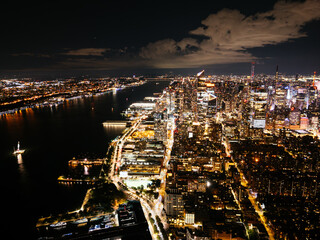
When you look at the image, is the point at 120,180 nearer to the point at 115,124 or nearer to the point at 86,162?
the point at 86,162

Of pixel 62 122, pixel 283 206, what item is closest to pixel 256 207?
pixel 283 206

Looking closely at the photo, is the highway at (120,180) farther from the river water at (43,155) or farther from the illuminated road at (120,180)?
the river water at (43,155)

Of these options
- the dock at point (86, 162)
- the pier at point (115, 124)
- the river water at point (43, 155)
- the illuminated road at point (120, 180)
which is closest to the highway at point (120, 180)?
the illuminated road at point (120, 180)

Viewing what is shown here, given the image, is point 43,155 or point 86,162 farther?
point 43,155

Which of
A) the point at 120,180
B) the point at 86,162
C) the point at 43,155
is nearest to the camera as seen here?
the point at 120,180

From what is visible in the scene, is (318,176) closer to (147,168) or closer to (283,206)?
(283,206)

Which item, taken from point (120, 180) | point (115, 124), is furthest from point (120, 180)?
point (115, 124)

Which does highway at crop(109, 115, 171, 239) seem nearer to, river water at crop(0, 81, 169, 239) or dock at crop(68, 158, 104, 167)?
dock at crop(68, 158, 104, 167)

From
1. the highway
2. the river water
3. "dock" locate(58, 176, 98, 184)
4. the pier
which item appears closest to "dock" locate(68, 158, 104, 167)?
the river water

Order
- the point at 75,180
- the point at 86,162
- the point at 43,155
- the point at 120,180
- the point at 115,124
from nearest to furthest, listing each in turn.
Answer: the point at 120,180, the point at 75,180, the point at 86,162, the point at 43,155, the point at 115,124
